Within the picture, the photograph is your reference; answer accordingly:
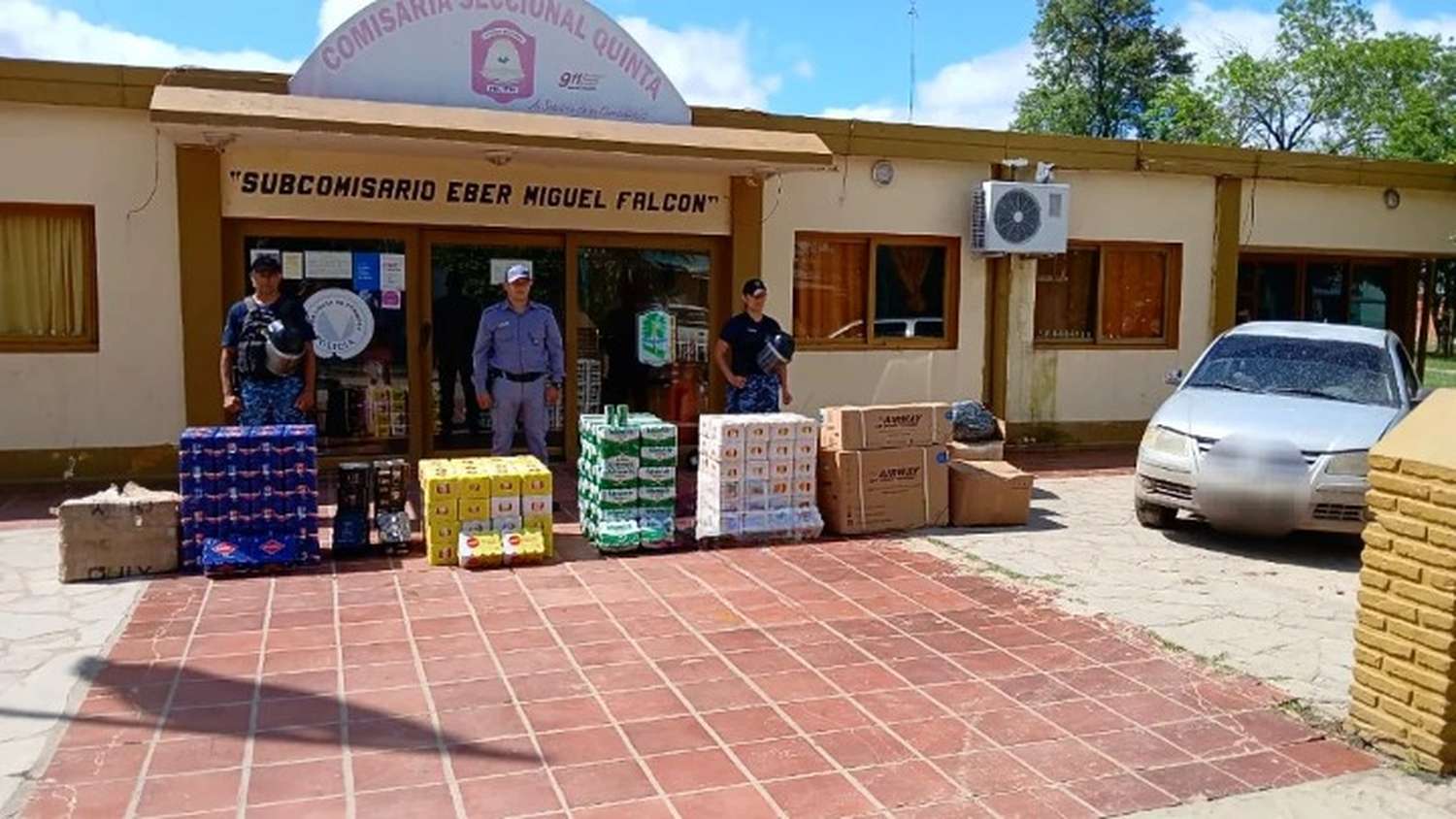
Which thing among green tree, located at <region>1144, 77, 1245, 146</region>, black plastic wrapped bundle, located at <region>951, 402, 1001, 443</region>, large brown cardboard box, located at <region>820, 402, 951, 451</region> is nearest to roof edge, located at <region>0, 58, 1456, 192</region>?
black plastic wrapped bundle, located at <region>951, 402, 1001, 443</region>

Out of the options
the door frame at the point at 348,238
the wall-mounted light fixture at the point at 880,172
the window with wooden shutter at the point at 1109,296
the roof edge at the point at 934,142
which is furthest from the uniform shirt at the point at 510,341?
the window with wooden shutter at the point at 1109,296

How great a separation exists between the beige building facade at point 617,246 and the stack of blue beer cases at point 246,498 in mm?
2425

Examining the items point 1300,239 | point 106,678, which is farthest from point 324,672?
point 1300,239

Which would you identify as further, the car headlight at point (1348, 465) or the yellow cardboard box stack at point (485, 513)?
the car headlight at point (1348, 465)

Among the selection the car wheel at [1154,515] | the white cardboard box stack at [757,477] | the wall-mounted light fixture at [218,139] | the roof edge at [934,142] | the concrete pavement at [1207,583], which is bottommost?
the concrete pavement at [1207,583]

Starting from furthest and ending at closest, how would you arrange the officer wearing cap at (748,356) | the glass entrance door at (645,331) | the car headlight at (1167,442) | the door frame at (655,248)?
1. the glass entrance door at (645,331)
2. the door frame at (655,248)
3. the officer wearing cap at (748,356)
4. the car headlight at (1167,442)

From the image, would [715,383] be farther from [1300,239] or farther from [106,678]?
[1300,239]

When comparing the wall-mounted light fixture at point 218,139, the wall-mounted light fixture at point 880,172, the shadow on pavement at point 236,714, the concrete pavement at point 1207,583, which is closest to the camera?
the shadow on pavement at point 236,714

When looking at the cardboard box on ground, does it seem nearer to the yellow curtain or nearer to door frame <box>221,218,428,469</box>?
door frame <box>221,218,428,469</box>

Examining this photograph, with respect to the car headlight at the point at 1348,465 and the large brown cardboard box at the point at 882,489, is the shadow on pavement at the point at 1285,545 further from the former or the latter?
the large brown cardboard box at the point at 882,489

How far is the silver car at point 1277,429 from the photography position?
7.14 m

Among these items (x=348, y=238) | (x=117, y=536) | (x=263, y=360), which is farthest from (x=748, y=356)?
(x=117, y=536)

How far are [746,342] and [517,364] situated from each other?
1.73 m

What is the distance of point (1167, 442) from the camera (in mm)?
7805
